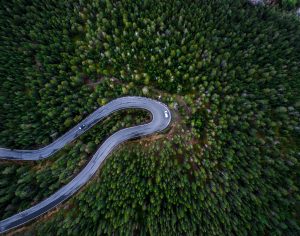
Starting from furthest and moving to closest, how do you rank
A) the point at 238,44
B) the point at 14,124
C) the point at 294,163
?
the point at 238,44
the point at 14,124
the point at 294,163

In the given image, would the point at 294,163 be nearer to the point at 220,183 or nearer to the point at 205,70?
the point at 220,183

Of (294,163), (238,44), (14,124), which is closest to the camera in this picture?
(294,163)

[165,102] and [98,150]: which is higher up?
[165,102]

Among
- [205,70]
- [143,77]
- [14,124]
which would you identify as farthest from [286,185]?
[14,124]

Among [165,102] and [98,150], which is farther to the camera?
[165,102]

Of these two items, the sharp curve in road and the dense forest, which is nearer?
the dense forest
